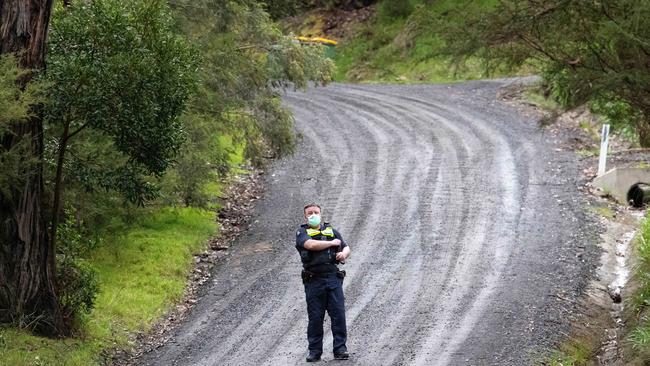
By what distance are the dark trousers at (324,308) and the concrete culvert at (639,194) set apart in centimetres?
1051

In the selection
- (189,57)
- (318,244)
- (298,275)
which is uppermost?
(189,57)

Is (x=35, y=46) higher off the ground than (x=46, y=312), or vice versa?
(x=35, y=46)

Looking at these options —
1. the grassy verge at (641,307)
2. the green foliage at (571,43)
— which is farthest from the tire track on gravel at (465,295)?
the green foliage at (571,43)

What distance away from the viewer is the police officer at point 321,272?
10.4 meters

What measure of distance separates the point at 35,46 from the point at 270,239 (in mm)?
7073

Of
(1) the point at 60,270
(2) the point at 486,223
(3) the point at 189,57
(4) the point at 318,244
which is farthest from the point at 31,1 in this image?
(2) the point at 486,223

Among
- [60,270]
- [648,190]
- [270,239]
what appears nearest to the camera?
[60,270]

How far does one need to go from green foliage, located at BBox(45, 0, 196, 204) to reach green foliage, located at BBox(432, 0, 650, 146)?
3496mm

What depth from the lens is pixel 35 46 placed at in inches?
422

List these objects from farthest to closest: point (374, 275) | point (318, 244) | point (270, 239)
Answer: point (270, 239) < point (374, 275) < point (318, 244)

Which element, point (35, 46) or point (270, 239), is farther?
point (270, 239)

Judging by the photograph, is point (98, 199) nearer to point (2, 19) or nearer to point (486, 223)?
point (2, 19)

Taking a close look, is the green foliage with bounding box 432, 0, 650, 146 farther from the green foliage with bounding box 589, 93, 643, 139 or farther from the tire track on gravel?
the tire track on gravel

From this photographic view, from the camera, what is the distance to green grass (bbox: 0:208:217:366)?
11.0 m
